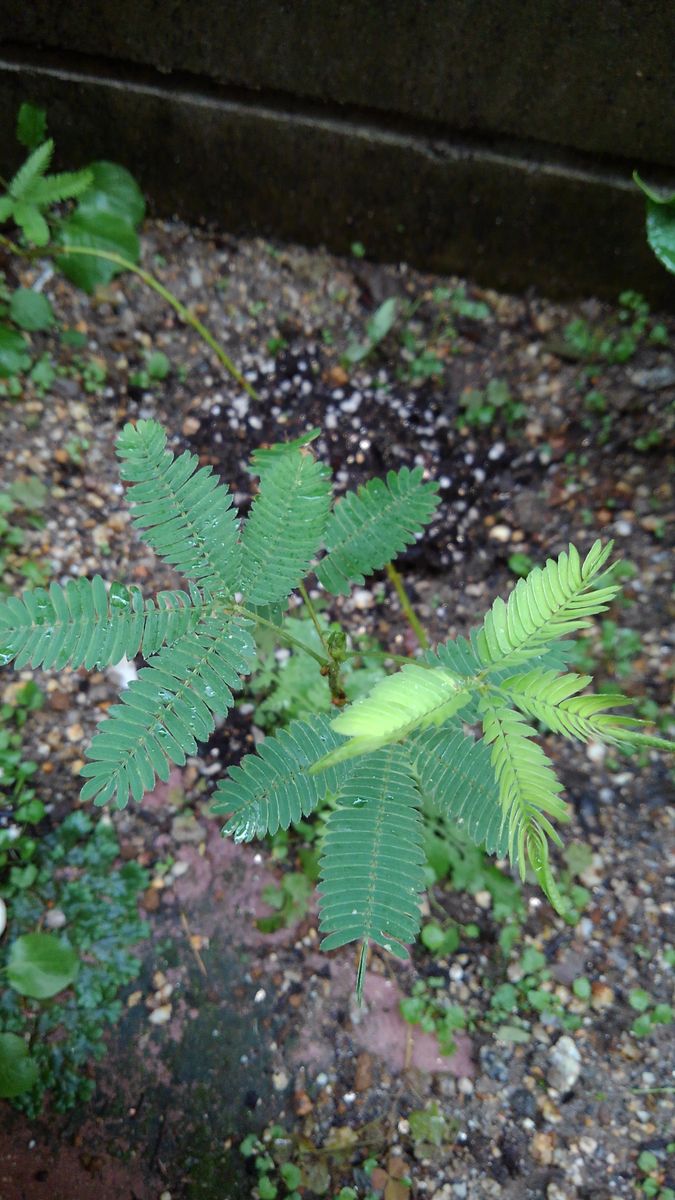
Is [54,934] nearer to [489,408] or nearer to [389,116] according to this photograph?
[489,408]

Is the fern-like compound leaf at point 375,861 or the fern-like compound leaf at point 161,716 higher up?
the fern-like compound leaf at point 161,716

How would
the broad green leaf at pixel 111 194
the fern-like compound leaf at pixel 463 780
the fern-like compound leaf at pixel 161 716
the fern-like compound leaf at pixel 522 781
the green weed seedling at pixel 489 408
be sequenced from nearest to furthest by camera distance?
the fern-like compound leaf at pixel 522 781
the fern-like compound leaf at pixel 161 716
the fern-like compound leaf at pixel 463 780
the broad green leaf at pixel 111 194
the green weed seedling at pixel 489 408

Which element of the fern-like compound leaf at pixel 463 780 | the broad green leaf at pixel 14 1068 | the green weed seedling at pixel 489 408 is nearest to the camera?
the fern-like compound leaf at pixel 463 780

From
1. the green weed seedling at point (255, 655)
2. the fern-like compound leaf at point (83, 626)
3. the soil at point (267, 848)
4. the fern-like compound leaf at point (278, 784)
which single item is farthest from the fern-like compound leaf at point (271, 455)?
the soil at point (267, 848)

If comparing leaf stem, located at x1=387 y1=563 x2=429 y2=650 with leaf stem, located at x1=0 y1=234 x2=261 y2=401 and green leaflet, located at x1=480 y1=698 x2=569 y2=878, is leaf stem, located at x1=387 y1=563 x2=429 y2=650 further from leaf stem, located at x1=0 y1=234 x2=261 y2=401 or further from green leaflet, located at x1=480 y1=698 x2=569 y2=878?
green leaflet, located at x1=480 y1=698 x2=569 y2=878

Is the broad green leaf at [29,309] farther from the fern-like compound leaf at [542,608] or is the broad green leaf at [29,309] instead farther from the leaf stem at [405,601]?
the fern-like compound leaf at [542,608]

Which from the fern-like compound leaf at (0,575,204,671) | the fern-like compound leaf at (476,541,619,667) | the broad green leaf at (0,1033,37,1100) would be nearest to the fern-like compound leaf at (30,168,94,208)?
the fern-like compound leaf at (0,575,204,671)
